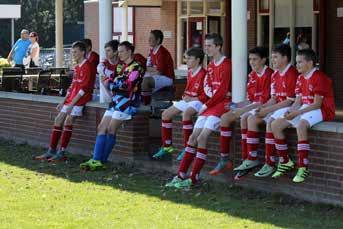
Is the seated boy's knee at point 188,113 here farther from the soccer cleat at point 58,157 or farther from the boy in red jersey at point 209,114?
the soccer cleat at point 58,157

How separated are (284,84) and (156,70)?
155 inches

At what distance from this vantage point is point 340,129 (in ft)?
28.7

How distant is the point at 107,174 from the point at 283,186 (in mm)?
2802

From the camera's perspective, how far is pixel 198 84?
10.6 metres

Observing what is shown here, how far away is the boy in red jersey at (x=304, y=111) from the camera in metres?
8.91

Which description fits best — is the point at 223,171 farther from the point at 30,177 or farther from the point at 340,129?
the point at 30,177

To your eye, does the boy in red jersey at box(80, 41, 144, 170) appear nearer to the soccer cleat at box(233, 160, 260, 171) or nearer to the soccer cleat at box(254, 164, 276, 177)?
the soccer cleat at box(233, 160, 260, 171)

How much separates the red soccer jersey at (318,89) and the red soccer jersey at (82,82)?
424 centimetres

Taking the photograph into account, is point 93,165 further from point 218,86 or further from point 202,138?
point 218,86

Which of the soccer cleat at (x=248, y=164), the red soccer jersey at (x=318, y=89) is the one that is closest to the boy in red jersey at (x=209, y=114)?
the soccer cleat at (x=248, y=164)

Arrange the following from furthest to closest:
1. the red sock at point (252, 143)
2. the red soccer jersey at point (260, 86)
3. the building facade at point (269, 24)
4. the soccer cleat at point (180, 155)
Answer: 1. the building facade at point (269, 24)
2. the soccer cleat at point (180, 155)
3. the red soccer jersey at point (260, 86)
4. the red sock at point (252, 143)

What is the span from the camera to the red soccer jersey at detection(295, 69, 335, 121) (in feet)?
29.5

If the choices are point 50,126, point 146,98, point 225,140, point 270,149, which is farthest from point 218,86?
point 50,126

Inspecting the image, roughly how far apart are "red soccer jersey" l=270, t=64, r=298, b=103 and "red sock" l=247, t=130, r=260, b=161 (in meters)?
0.47
